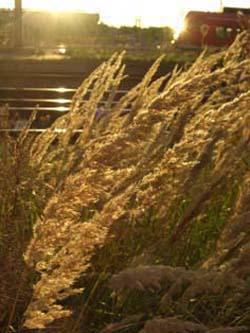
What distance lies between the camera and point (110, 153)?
1.93m

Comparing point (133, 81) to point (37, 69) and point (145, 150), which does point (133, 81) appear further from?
point (145, 150)

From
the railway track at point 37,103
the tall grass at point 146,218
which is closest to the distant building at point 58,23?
the railway track at point 37,103

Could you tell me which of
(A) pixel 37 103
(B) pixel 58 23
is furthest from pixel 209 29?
(B) pixel 58 23

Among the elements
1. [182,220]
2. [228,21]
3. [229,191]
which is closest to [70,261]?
[182,220]

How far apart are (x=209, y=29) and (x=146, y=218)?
21000mm

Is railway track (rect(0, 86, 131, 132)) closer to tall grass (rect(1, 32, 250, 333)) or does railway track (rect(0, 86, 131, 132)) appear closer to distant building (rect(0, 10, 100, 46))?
tall grass (rect(1, 32, 250, 333))

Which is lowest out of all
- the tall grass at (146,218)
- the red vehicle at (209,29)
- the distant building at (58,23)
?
the distant building at (58,23)

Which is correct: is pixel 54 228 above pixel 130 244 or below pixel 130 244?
above

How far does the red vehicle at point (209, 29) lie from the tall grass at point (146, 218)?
797 inches

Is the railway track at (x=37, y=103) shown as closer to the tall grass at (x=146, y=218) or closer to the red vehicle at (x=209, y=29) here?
the tall grass at (x=146, y=218)

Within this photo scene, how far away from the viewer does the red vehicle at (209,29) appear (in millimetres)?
22969

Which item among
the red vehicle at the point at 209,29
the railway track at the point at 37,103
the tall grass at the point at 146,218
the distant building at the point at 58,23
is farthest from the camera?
the distant building at the point at 58,23

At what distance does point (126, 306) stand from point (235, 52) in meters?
1.23

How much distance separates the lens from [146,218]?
9.14 feet
